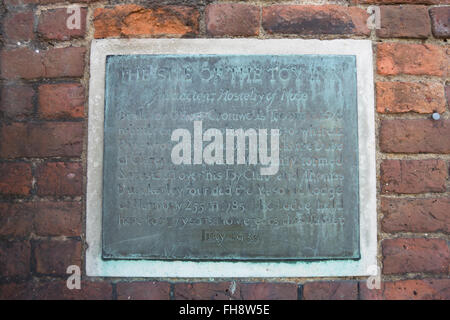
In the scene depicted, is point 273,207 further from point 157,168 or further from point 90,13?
point 90,13

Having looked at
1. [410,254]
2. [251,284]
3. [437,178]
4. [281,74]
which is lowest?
[251,284]

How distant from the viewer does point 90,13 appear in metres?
1.26

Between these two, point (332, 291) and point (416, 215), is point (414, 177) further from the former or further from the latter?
point (332, 291)

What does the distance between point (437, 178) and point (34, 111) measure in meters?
1.43

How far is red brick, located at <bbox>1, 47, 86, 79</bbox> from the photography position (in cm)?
124

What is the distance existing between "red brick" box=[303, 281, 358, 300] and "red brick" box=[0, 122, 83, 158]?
94 centimetres

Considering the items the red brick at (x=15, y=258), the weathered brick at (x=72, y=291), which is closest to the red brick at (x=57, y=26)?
the red brick at (x=15, y=258)

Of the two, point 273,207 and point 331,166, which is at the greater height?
point 331,166

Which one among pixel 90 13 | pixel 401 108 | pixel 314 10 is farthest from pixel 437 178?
pixel 90 13

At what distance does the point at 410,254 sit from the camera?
1.19m

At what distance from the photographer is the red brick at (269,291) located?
3.89 ft

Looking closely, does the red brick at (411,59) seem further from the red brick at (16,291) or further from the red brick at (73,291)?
the red brick at (16,291)

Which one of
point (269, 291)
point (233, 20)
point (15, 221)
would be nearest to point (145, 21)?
point (233, 20)

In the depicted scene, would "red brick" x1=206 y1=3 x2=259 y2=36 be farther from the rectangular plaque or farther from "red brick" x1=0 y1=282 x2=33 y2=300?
"red brick" x1=0 y1=282 x2=33 y2=300
